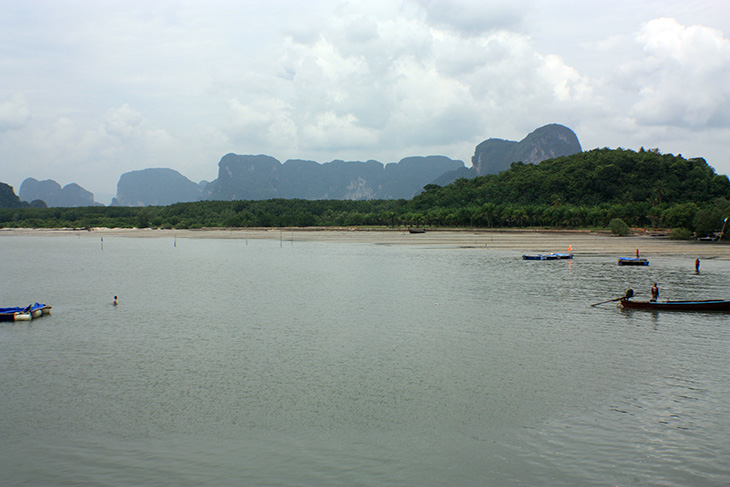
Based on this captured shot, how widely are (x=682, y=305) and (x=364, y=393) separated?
1086 inches

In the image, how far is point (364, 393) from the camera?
19.8 metres

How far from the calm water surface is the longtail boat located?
2.99ft

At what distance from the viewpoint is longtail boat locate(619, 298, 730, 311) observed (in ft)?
119

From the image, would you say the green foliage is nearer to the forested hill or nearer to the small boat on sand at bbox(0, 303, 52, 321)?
the forested hill

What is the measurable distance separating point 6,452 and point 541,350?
21.9m

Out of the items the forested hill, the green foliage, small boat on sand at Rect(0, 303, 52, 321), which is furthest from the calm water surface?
the forested hill

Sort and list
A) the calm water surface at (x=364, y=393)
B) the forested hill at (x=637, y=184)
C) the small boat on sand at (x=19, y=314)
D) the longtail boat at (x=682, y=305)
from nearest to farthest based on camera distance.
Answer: the calm water surface at (x=364, y=393) < the small boat on sand at (x=19, y=314) < the longtail boat at (x=682, y=305) < the forested hill at (x=637, y=184)

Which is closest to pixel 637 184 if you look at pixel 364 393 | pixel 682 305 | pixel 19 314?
pixel 682 305

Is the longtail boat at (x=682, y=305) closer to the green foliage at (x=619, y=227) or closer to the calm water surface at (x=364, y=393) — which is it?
the calm water surface at (x=364, y=393)

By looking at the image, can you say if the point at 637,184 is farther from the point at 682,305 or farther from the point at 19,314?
the point at 19,314

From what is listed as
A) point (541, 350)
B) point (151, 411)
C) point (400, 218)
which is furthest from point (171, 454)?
point (400, 218)

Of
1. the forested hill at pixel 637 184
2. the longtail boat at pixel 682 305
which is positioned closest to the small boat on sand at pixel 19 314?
the longtail boat at pixel 682 305

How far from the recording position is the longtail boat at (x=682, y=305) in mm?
36188

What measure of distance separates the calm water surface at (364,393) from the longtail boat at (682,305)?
0.91 m
